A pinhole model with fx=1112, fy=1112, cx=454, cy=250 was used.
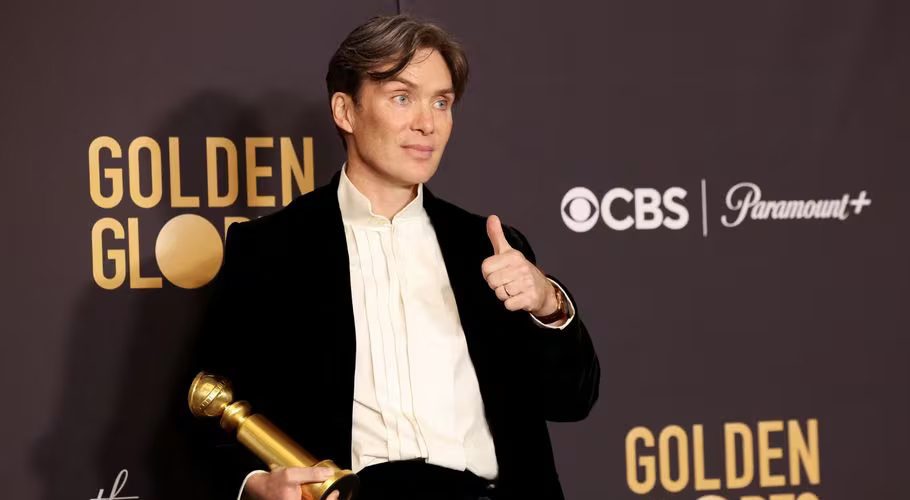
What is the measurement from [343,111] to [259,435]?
0.55 meters

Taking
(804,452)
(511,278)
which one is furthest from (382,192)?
(804,452)

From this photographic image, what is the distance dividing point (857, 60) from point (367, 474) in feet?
5.40

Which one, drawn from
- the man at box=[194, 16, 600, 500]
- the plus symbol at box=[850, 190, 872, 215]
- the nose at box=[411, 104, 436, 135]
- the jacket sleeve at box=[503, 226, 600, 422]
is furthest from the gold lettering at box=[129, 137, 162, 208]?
the plus symbol at box=[850, 190, 872, 215]

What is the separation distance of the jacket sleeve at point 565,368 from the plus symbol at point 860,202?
1154mm

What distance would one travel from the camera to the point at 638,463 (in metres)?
2.47

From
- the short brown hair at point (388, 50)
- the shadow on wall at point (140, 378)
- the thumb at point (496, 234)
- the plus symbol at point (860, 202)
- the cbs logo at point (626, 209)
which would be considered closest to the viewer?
the thumb at point (496, 234)

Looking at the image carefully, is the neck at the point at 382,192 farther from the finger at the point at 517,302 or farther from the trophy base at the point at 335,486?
the trophy base at the point at 335,486

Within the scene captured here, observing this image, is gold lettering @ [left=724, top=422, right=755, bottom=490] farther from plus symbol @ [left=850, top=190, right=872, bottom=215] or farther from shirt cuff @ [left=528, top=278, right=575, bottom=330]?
shirt cuff @ [left=528, top=278, right=575, bottom=330]

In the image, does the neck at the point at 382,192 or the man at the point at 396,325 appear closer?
the man at the point at 396,325

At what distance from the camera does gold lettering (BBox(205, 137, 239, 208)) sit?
2281 millimetres

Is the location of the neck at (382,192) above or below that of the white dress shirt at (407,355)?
above

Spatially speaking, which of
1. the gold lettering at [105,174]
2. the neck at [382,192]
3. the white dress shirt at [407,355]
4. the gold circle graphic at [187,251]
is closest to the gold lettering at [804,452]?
the white dress shirt at [407,355]

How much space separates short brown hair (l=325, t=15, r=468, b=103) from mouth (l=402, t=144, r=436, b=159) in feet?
0.37

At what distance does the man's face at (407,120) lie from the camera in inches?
67.6
